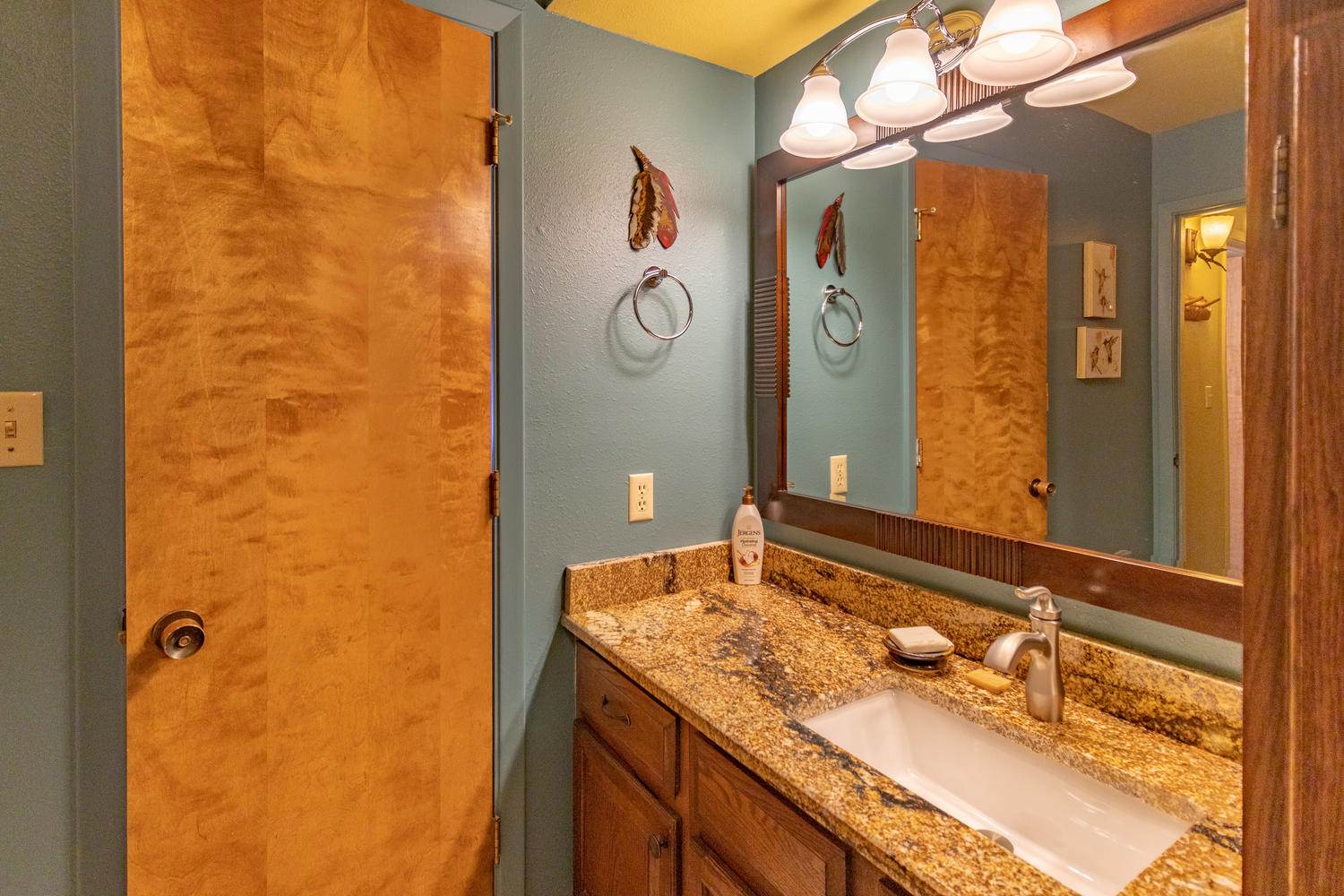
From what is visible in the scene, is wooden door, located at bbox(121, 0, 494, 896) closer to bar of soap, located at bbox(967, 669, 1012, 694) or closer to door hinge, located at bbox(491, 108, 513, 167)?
door hinge, located at bbox(491, 108, 513, 167)

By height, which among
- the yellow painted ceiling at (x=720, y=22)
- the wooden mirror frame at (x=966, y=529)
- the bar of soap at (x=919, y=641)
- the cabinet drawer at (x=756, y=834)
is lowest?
the cabinet drawer at (x=756, y=834)

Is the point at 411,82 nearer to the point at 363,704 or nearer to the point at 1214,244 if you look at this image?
the point at 363,704

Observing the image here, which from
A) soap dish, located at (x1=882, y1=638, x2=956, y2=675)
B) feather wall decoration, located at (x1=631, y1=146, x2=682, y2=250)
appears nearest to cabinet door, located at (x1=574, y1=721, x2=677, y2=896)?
soap dish, located at (x1=882, y1=638, x2=956, y2=675)

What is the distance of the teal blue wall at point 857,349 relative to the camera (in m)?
1.44

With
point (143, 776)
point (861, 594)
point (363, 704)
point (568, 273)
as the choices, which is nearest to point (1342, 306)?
point (861, 594)

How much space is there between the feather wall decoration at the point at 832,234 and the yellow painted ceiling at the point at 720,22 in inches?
15.9

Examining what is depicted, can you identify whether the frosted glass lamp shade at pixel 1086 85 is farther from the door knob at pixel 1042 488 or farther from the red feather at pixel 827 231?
the door knob at pixel 1042 488

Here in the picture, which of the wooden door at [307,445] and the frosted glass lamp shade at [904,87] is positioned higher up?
the frosted glass lamp shade at [904,87]

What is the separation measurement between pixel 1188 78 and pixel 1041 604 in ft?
2.75

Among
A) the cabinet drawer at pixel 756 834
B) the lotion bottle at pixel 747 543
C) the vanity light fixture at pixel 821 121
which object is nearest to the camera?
the cabinet drawer at pixel 756 834

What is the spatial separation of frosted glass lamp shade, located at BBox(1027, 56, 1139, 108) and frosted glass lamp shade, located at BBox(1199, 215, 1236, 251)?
0.28 m

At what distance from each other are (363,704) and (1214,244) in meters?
1.63

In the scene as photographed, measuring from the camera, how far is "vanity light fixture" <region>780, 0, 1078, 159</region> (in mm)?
1047

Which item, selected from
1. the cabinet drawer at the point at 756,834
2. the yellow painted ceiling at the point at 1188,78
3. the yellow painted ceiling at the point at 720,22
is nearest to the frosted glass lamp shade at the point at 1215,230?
the yellow painted ceiling at the point at 1188,78
